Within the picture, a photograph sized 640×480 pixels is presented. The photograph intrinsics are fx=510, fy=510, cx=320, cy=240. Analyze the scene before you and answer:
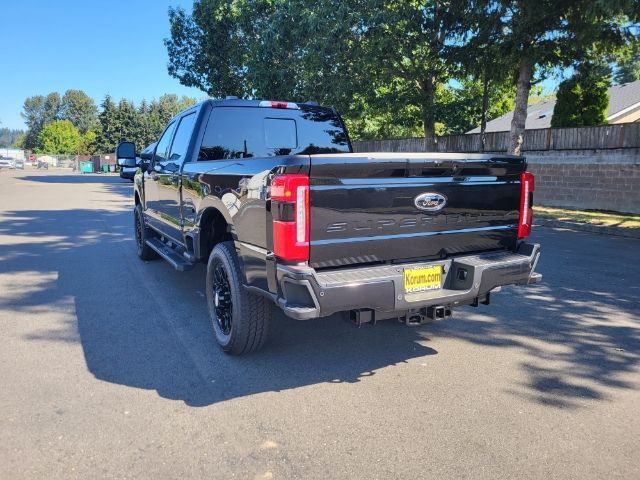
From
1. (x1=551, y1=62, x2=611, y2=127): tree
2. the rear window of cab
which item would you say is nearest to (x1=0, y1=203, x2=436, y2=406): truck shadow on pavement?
the rear window of cab

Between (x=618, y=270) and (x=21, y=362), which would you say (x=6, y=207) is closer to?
(x=21, y=362)

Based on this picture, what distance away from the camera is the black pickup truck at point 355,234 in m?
3.22

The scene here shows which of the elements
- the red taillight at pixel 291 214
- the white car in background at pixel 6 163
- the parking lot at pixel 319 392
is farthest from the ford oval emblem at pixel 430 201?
the white car in background at pixel 6 163

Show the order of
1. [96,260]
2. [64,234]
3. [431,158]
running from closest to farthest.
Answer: [431,158] < [96,260] < [64,234]

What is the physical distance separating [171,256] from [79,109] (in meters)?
162

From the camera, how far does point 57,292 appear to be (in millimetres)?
6094

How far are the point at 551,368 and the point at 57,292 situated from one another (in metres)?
5.39

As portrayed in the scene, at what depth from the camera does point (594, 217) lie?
537 inches

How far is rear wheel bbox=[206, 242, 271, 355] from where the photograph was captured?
12.7ft

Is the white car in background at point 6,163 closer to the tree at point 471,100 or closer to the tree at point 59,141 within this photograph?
the tree at point 59,141

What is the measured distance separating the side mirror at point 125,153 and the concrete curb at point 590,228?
1003 cm

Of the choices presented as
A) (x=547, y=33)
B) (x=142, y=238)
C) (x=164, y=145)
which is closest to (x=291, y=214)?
(x=164, y=145)

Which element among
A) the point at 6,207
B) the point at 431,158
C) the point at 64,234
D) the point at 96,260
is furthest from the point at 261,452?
the point at 6,207

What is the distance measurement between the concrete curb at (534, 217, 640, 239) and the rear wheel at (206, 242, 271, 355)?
9.95 m
